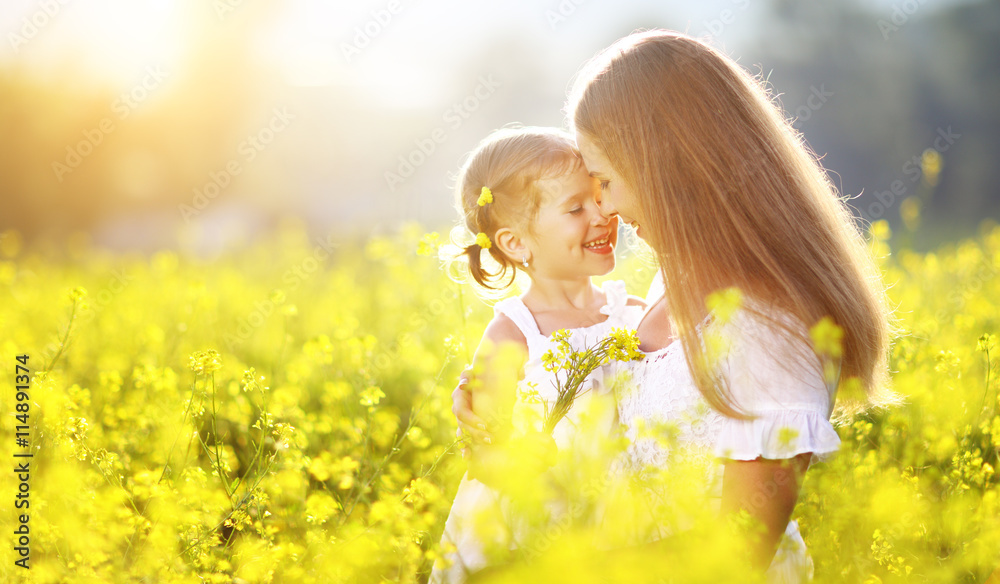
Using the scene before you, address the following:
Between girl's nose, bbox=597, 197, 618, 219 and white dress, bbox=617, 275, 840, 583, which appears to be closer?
white dress, bbox=617, 275, 840, 583

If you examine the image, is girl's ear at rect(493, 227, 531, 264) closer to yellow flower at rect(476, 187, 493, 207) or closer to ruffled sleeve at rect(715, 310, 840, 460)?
yellow flower at rect(476, 187, 493, 207)

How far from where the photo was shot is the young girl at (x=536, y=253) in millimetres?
1918

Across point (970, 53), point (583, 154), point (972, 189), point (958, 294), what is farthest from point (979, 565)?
point (970, 53)

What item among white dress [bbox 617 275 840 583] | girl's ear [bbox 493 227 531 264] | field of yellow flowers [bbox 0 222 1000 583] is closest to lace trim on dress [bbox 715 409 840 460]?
white dress [bbox 617 275 840 583]

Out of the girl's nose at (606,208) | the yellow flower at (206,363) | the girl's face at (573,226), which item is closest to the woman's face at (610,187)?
the girl's nose at (606,208)

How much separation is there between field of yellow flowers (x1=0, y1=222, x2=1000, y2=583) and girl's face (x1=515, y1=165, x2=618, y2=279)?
0.36 meters

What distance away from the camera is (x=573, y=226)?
2031 millimetres

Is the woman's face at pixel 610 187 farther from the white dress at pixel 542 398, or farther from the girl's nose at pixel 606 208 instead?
the white dress at pixel 542 398

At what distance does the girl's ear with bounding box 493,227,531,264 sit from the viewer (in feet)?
7.10

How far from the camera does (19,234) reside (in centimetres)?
777

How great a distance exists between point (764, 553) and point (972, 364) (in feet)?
5.71

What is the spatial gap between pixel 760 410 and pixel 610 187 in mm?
700

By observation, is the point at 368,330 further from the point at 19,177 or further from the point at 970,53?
the point at 970,53

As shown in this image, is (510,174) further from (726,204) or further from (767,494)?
(767,494)
